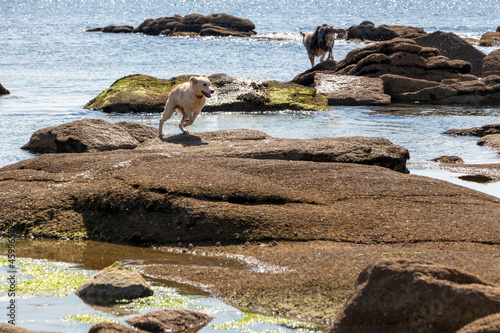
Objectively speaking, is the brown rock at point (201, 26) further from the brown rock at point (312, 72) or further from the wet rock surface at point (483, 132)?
the wet rock surface at point (483, 132)

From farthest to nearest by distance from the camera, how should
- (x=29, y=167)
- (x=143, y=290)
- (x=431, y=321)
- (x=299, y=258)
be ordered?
(x=29, y=167) < (x=299, y=258) < (x=143, y=290) < (x=431, y=321)

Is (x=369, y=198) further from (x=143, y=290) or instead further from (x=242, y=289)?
(x=143, y=290)

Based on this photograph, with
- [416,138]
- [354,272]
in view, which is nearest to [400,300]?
[354,272]

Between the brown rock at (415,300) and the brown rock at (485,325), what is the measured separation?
278mm

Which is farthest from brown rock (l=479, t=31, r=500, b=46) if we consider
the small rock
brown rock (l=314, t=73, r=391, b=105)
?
the small rock

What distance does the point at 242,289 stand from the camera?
5.80 m

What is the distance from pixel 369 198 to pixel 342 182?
1.87ft

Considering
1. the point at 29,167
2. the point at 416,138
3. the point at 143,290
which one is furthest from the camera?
the point at 416,138

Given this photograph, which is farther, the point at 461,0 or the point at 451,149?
the point at 461,0

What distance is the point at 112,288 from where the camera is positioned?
18.7 ft

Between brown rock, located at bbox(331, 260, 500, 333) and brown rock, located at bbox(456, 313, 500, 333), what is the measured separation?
0.28 meters

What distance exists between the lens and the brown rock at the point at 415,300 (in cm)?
414

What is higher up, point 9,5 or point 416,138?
point 9,5

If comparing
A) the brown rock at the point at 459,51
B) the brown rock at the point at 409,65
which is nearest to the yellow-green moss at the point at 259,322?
the brown rock at the point at 409,65
